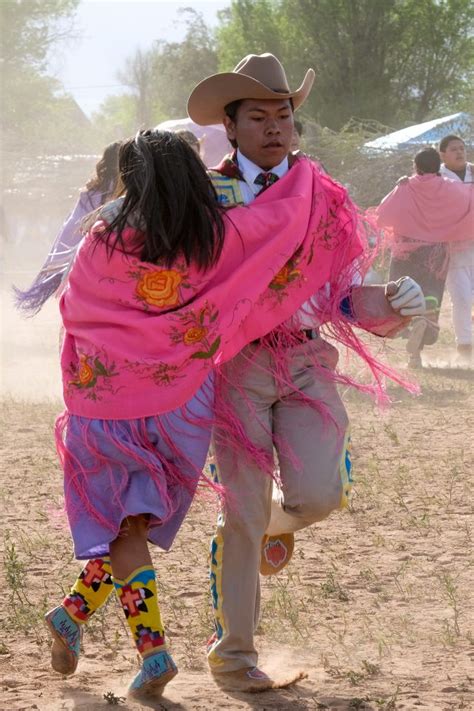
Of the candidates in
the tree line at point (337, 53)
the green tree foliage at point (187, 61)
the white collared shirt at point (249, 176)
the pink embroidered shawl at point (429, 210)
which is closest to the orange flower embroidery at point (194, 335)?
the white collared shirt at point (249, 176)

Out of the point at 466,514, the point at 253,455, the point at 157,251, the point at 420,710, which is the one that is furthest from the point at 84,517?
the point at 466,514

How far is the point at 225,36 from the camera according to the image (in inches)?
2117

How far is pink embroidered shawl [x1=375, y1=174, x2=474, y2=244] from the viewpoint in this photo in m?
12.2

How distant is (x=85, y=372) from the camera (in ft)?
13.5

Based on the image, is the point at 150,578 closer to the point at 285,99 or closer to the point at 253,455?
the point at 253,455

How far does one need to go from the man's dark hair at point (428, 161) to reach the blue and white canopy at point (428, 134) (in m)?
11.6

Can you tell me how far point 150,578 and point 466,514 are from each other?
271 centimetres

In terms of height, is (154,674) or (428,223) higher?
(428,223)

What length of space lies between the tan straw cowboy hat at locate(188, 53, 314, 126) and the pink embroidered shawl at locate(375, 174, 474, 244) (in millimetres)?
7797

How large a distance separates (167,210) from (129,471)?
77 centimetres

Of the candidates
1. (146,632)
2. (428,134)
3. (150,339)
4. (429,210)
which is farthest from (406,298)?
(428,134)

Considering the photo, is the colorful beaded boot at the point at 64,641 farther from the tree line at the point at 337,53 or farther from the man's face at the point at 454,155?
the tree line at the point at 337,53

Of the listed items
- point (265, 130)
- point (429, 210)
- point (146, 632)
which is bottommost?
point (146, 632)

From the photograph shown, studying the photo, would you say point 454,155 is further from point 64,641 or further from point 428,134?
point 428,134
